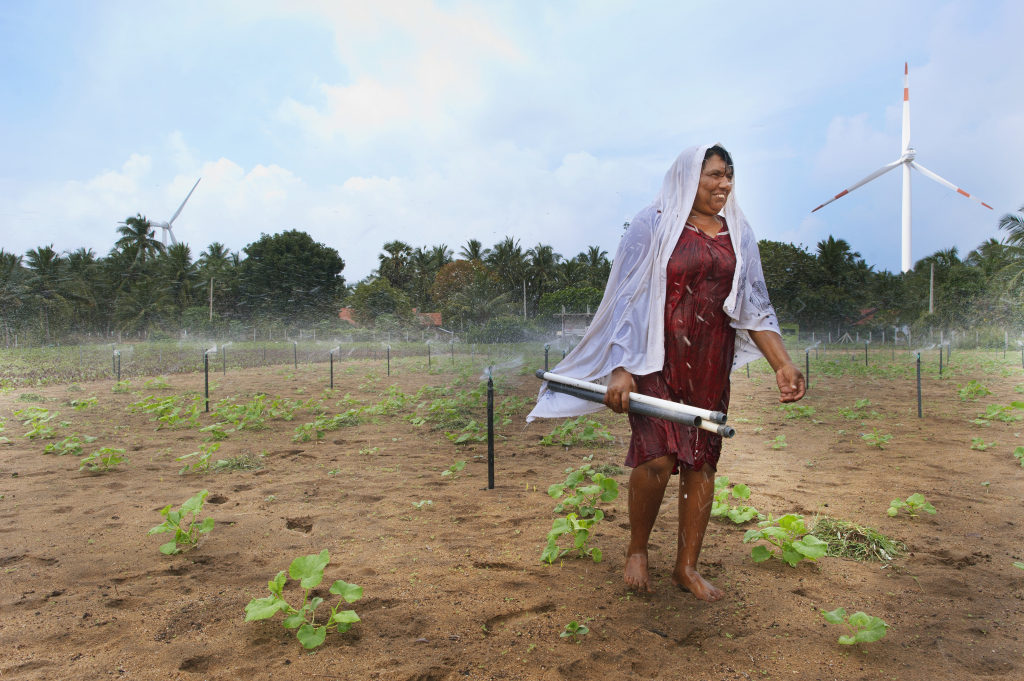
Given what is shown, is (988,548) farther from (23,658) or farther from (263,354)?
(263,354)

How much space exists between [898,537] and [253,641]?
116 inches

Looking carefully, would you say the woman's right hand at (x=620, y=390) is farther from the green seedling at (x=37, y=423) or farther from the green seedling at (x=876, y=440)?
the green seedling at (x=37, y=423)

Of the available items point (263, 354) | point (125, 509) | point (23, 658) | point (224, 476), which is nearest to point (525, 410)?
point (224, 476)

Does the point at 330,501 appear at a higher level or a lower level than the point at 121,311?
lower

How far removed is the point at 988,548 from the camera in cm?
269

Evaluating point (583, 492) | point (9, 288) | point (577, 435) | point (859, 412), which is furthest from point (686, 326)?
point (9, 288)

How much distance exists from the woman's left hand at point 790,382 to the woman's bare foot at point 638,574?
831 millimetres

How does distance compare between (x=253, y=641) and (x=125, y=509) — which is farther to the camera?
(x=125, y=509)

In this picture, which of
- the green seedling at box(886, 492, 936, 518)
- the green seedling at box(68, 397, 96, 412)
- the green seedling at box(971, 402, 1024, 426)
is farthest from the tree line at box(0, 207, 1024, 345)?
the green seedling at box(886, 492, 936, 518)

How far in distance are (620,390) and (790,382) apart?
65 centimetres

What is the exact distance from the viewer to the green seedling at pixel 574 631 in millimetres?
1890

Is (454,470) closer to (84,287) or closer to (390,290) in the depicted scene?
(84,287)

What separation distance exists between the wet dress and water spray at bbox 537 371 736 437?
0.20 metres

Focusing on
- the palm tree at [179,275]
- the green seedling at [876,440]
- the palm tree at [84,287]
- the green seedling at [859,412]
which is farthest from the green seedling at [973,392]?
the palm tree at [179,275]
